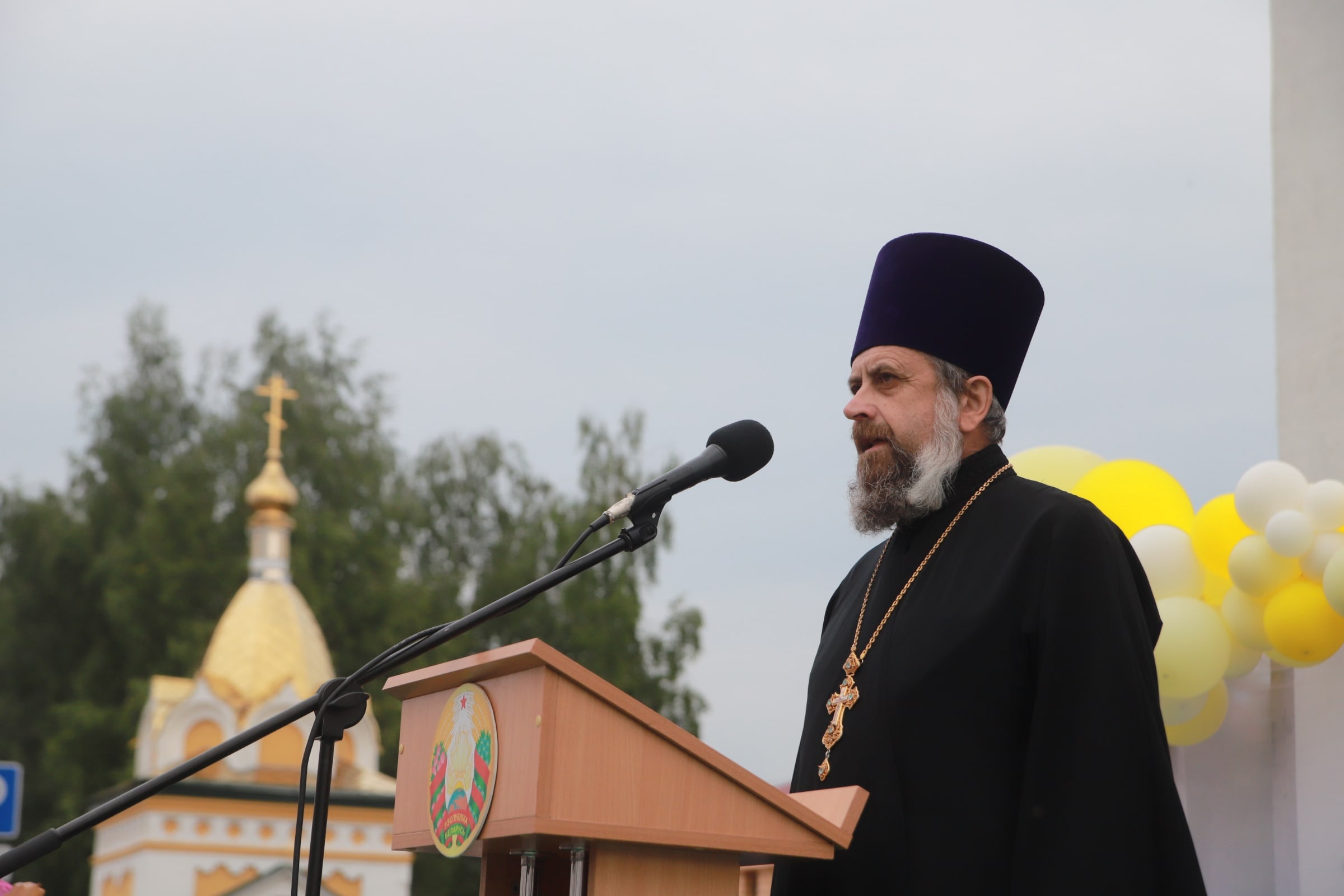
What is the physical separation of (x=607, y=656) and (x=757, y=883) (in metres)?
21.4

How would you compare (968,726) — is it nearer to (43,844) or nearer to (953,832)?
(953,832)

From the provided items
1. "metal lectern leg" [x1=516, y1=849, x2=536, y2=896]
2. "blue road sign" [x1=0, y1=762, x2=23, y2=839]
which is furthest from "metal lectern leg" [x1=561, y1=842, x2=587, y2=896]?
"blue road sign" [x1=0, y1=762, x2=23, y2=839]

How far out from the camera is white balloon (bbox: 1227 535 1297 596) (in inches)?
236

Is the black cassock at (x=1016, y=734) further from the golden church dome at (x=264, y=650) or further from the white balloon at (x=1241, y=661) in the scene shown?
the golden church dome at (x=264, y=650)

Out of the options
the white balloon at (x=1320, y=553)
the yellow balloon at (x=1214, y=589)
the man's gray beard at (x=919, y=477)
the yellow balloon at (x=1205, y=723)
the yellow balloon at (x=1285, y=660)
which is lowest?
the yellow balloon at (x=1205, y=723)

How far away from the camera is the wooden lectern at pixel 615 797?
78.7 inches

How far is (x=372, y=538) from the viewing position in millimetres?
25344

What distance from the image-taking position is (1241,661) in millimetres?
6324

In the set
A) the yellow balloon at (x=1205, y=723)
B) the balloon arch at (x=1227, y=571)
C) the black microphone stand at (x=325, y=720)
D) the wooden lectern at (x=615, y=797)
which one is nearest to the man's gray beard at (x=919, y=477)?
the black microphone stand at (x=325, y=720)

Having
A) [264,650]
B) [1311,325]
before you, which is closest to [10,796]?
[1311,325]

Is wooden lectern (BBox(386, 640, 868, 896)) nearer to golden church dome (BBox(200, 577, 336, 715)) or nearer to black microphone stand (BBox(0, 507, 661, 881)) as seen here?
black microphone stand (BBox(0, 507, 661, 881))

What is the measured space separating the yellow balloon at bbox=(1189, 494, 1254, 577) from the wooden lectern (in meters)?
4.52

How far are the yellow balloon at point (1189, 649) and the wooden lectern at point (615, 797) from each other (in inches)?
164

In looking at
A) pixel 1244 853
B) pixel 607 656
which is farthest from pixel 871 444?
pixel 607 656
